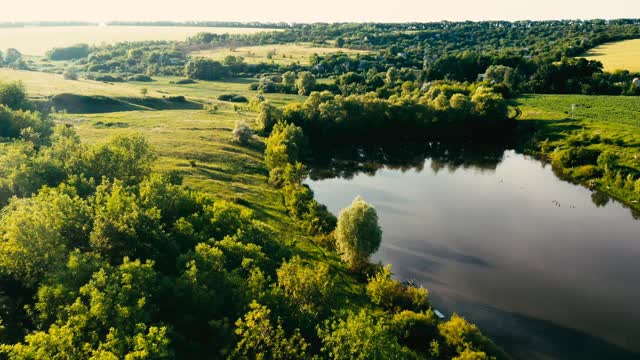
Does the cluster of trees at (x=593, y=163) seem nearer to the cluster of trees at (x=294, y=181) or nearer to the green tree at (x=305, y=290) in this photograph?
the cluster of trees at (x=294, y=181)

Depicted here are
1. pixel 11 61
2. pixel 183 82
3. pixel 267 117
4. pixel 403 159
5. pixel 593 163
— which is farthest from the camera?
pixel 11 61

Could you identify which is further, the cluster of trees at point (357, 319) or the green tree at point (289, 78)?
the green tree at point (289, 78)

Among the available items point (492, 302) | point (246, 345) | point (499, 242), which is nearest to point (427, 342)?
point (492, 302)

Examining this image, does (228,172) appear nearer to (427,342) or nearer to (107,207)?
(107,207)

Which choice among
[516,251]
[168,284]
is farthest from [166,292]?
[516,251]

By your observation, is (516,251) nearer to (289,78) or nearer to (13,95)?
(13,95)

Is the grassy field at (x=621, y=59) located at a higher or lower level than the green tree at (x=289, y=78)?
higher

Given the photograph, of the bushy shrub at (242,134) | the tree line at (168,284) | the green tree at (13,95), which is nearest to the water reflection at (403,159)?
the bushy shrub at (242,134)
